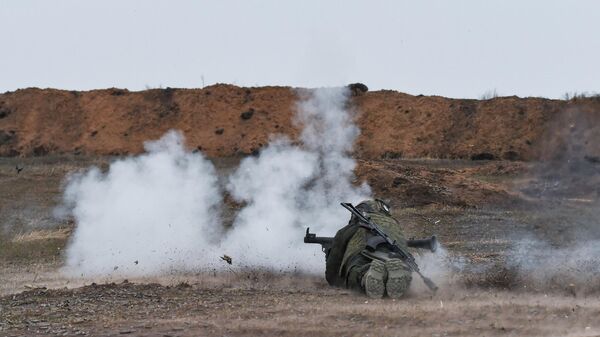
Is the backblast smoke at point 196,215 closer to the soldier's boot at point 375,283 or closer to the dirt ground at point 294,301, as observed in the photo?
the dirt ground at point 294,301

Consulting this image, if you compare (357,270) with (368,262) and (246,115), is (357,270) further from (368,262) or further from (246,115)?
(246,115)

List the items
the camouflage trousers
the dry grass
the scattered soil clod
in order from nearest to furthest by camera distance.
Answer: the camouflage trousers, the dry grass, the scattered soil clod

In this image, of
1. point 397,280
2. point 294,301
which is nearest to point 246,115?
point 294,301

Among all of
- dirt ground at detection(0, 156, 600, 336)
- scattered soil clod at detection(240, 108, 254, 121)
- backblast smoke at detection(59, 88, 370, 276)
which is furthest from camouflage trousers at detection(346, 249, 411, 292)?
scattered soil clod at detection(240, 108, 254, 121)

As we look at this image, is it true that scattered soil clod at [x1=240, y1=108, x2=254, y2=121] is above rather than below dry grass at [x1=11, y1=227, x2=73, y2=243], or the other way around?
above

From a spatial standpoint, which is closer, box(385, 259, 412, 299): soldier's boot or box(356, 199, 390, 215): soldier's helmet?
box(385, 259, 412, 299): soldier's boot

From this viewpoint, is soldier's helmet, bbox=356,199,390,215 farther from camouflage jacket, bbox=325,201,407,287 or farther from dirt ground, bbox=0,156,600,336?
dirt ground, bbox=0,156,600,336

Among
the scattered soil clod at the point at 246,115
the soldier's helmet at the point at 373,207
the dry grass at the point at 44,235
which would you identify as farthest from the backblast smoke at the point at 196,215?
the scattered soil clod at the point at 246,115

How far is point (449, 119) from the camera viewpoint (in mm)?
62594

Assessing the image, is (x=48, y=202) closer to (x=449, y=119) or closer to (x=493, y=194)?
(x=493, y=194)

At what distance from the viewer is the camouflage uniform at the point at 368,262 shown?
55.1 feet

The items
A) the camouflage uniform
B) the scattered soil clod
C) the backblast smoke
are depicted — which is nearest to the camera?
the camouflage uniform

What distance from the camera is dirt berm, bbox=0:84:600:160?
2312 inches

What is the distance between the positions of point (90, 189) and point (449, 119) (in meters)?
35.9
